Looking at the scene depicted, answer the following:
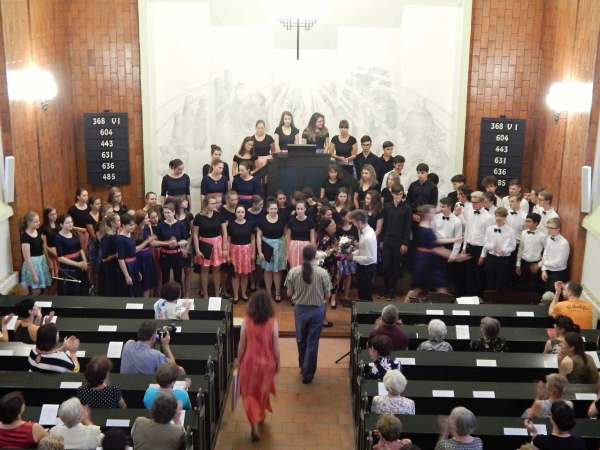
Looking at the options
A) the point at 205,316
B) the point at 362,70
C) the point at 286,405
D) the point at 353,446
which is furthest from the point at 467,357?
the point at 362,70

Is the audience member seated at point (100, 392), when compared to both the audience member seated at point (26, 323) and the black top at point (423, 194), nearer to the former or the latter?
the audience member seated at point (26, 323)

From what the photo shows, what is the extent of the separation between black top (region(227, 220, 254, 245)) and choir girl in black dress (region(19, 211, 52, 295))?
2.43 m

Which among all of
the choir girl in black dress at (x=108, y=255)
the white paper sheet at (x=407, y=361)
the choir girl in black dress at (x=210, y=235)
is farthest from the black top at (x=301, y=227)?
the white paper sheet at (x=407, y=361)

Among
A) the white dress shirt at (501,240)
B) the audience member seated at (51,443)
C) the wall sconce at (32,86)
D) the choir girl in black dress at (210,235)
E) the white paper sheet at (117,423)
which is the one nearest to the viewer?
the audience member seated at (51,443)

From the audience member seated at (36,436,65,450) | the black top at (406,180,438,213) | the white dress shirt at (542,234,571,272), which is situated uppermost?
the black top at (406,180,438,213)

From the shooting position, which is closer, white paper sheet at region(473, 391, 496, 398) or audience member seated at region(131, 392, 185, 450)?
audience member seated at region(131, 392, 185, 450)

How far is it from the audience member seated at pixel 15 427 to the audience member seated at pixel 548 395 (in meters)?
3.77

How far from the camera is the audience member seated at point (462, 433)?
17.7ft

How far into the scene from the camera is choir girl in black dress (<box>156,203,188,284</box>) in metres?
10.2

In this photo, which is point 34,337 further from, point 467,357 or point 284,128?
point 284,128

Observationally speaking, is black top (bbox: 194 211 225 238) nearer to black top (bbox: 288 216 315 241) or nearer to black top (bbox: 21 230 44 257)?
black top (bbox: 288 216 315 241)

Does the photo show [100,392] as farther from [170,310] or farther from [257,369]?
[170,310]

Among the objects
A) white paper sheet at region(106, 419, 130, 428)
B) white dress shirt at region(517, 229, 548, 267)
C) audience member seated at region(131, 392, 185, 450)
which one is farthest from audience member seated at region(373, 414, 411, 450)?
white dress shirt at region(517, 229, 548, 267)

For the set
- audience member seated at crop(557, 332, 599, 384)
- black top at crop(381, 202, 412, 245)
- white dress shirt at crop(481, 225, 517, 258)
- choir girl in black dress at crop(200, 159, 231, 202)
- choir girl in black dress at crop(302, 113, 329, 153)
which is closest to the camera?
audience member seated at crop(557, 332, 599, 384)
